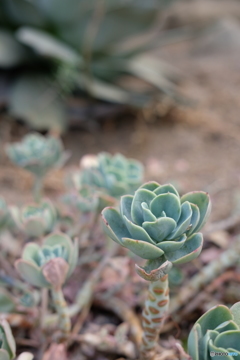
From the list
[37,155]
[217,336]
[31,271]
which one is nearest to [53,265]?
[31,271]

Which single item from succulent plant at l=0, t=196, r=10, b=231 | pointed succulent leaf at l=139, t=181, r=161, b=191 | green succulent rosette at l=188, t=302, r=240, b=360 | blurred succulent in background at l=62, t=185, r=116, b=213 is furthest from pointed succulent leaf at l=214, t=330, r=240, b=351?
succulent plant at l=0, t=196, r=10, b=231

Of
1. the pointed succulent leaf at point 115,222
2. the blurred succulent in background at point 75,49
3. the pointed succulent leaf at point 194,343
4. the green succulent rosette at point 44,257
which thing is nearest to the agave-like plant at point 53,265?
the green succulent rosette at point 44,257

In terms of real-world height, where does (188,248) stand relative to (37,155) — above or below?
below

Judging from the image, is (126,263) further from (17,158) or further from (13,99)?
(13,99)

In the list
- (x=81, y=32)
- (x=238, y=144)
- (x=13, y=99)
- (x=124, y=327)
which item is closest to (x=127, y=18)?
(x=81, y=32)

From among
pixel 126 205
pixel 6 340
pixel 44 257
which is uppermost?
pixel 126 205

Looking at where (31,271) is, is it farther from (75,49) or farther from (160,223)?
(75,49)

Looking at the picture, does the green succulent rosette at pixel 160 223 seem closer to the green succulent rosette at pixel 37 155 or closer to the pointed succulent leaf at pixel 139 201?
the pointed succulent leaf at pixel 139 201
